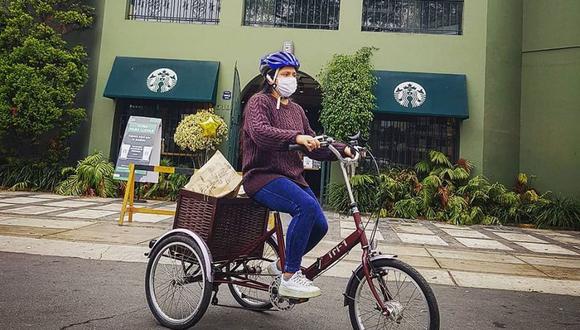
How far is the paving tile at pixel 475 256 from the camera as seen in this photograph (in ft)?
19.1

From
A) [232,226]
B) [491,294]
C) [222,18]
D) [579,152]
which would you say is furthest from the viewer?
[222,18]

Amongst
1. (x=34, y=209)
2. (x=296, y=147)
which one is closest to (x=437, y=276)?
(x=296, y=147)

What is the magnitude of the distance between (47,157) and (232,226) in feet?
32.8

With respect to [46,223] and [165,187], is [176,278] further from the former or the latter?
[165,187]

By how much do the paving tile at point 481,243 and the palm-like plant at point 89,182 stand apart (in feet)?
26.2

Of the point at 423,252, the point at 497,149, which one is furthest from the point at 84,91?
the point at 497,149

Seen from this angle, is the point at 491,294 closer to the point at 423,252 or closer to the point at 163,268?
the point at 423,252

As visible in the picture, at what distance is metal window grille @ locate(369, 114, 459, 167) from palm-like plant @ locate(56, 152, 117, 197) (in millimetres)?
6624

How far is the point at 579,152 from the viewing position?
10.8 metres

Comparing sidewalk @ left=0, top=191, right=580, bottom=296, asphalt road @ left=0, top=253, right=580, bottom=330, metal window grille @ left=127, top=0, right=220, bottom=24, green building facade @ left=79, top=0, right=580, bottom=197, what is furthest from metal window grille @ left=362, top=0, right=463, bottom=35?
asphalt road @ left=0, top=253, right=580, bottom=330

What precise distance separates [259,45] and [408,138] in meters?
4.60

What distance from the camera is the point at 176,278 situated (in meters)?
3.05

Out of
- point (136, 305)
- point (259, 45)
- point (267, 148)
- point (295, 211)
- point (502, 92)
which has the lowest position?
point (136, 305)

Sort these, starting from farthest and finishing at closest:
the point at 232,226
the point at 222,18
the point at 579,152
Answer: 1. the point at 222,18
2. the point at 579,152
3. the point at 232,226
